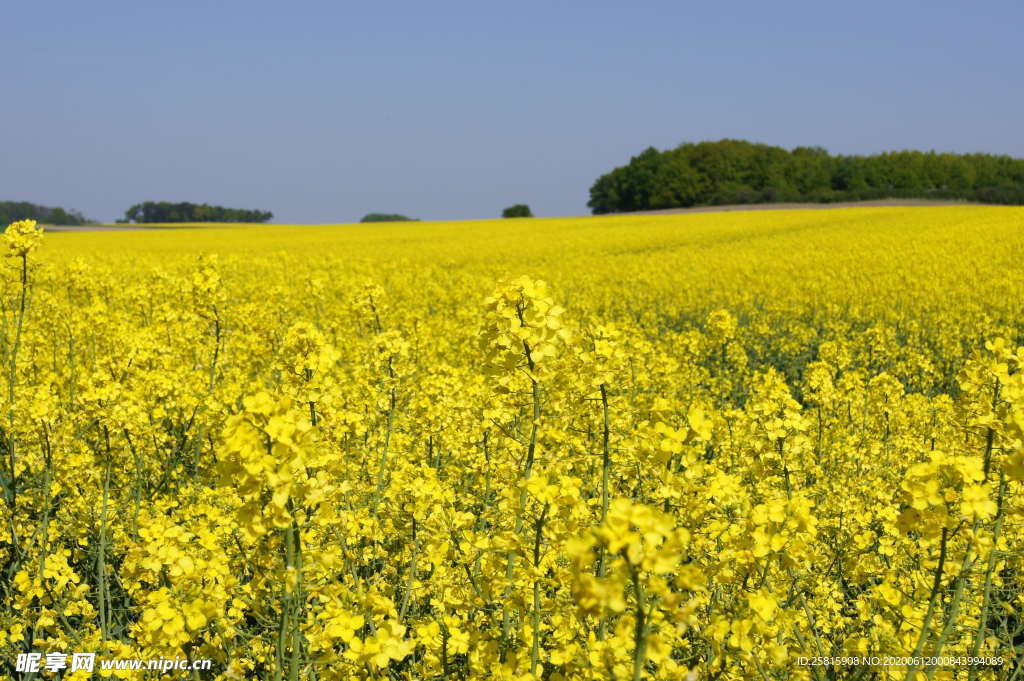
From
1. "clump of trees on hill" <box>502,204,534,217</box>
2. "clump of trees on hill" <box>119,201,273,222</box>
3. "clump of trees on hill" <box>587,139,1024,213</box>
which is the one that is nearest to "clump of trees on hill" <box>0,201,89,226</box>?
"clump of trees on hill" <box>119,201,273,222</box>

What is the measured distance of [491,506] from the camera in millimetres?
4297

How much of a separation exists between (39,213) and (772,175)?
66.4 m

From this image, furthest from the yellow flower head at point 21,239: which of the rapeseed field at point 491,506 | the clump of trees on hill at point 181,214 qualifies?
the clump of trees on hill at point 181,214

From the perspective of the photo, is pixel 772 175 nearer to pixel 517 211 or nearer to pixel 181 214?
pixel 517 211

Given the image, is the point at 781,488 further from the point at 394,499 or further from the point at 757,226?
the point at 757,226

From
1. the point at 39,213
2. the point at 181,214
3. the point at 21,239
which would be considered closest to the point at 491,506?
the point at 21,239

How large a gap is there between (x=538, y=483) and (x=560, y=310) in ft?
2.81

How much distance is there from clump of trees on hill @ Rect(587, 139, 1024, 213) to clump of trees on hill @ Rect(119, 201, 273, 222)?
143 ft

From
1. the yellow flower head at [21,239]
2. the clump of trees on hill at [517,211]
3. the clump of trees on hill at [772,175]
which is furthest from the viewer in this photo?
Answer: the clump of trees on hill at [517,211]

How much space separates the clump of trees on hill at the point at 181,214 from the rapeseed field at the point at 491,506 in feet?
269

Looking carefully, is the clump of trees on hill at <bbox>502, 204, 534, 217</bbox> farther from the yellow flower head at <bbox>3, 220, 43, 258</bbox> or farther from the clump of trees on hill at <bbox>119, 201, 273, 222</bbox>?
the yellow flower head at <bbox>3, 220, 43, 258</bbox>

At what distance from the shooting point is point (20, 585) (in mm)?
3014

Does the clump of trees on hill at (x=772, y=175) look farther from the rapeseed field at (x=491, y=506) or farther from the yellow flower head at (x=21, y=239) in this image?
the yellow flower head at (x=21, y=239)

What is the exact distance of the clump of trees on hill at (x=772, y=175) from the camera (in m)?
62.8
